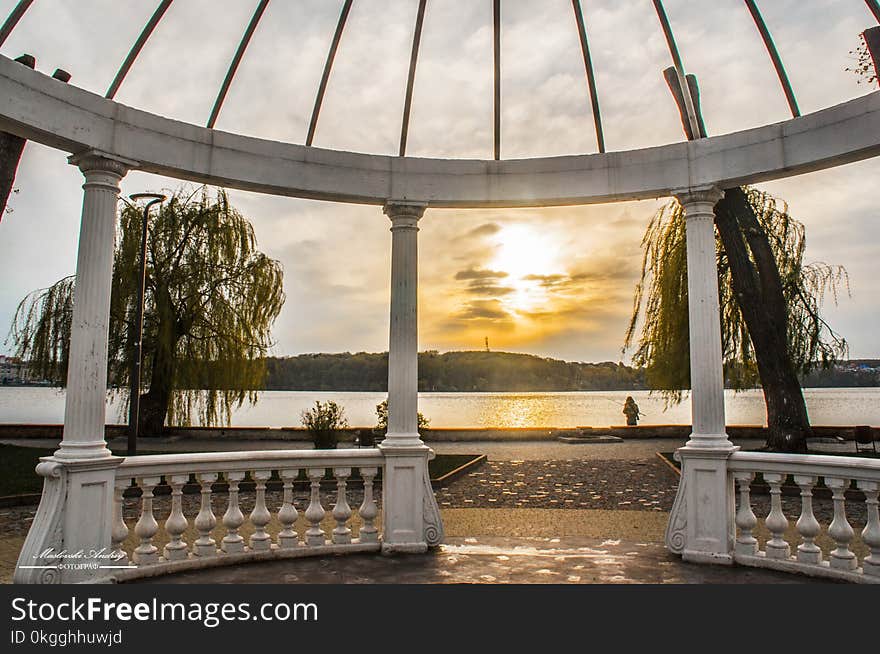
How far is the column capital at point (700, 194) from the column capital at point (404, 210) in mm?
2744

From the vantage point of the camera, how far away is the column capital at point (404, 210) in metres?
7.14

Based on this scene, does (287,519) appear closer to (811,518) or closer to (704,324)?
(704,324)

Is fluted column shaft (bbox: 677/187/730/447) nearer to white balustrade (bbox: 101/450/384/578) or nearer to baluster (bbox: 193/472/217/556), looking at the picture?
white balustrade (bbox: 101/450/384/578)

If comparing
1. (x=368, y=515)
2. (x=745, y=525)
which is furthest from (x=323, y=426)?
(x=745, y=525)

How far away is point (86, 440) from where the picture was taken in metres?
5.50

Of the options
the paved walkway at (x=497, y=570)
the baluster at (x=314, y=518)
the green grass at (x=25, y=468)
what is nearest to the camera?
the paved walkway at (x=497, y=570)

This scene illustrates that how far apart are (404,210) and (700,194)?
124 inches

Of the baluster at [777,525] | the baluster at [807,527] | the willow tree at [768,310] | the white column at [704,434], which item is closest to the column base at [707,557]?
the white column at [704,434]

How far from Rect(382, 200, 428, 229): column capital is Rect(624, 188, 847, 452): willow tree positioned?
34.5 ft

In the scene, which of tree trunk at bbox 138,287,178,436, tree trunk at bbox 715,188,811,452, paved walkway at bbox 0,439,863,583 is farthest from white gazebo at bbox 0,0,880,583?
tree trunk at bbox 138,287,178,436

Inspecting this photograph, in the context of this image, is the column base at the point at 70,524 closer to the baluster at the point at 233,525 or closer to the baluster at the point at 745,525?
the baluster at the point at 233,525

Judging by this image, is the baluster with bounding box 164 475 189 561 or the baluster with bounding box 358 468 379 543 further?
the baluster with bounding box 358 468 379 543

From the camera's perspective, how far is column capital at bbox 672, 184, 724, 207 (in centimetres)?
673

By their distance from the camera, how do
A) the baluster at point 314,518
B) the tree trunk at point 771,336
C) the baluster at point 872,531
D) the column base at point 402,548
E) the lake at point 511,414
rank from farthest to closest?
the lake at point 511,414, the tree trunk at point 771,336, the column base at point 402,548, the baluster at point 314,518, the baluster at point 872,531
